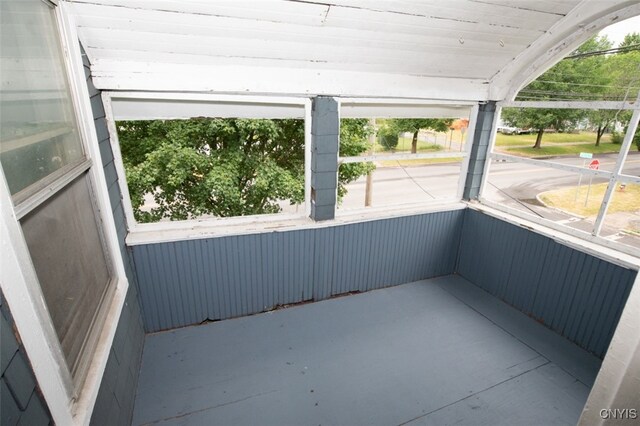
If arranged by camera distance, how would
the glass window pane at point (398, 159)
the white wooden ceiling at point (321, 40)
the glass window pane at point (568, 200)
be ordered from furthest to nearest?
1. the glass window pane at point (398, 159)
2. the glass window pane at point (568, 200)
3. the white wooden ceiling at point (321, 40)

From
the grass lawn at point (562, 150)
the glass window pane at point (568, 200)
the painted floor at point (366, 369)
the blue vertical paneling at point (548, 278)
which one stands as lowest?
the painted floor at point (366, 369)

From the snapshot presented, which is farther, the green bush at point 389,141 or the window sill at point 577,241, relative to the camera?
the green bush at point 389,141

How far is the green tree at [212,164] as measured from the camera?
3.92m

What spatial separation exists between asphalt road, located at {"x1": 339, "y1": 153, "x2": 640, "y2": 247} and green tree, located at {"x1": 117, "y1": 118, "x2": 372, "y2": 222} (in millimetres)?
1204

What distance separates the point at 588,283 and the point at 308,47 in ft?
10.2

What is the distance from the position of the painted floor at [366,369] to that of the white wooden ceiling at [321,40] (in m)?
2.20

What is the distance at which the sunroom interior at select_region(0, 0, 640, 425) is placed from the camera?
1.40 m

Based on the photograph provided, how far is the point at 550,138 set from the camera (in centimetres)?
348

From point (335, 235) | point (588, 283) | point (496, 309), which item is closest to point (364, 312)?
point (335, 235)

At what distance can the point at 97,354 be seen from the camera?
63.9 inches

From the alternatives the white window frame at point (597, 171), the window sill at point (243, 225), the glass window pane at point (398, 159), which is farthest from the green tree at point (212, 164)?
the white window frame at point (597, 171)

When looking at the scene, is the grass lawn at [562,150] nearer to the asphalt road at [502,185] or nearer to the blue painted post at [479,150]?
the asphalt road at [502,185]

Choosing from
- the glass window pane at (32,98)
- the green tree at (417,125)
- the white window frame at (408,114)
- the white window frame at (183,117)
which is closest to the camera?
the glass window pane at (32,98)

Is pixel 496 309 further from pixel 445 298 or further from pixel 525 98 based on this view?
pixel 525 98
